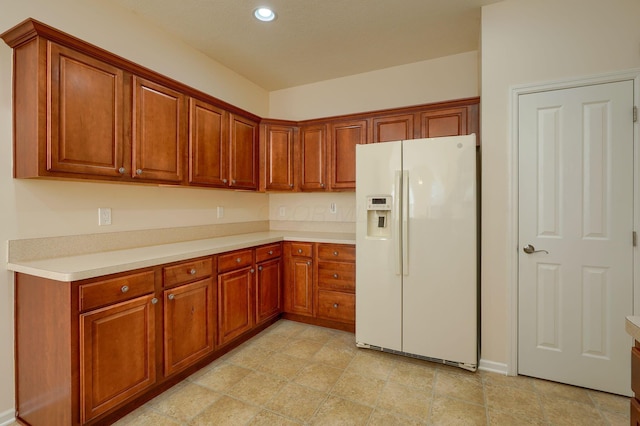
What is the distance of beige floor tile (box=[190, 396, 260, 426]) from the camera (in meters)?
1.79

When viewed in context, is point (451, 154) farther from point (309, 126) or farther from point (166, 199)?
point (166, 199)

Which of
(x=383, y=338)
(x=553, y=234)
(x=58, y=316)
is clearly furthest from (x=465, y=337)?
(x=58, y=316)

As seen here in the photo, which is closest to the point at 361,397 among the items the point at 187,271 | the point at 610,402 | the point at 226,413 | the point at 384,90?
the point at 226,413

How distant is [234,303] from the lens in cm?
263

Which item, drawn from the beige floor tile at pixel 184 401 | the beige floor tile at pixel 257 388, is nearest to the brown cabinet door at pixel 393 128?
the beige floor tile at pixel 257 388

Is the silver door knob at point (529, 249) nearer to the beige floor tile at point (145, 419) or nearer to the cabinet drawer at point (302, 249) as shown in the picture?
the cabinet drawer at point (302, 249)

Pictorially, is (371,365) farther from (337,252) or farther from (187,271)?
(187,271)

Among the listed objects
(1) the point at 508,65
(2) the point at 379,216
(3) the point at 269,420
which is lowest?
(3) the point at 269,420

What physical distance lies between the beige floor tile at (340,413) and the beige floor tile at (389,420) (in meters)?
0.04

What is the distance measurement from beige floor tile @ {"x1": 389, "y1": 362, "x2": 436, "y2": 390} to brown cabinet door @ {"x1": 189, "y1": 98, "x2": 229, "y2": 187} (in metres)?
2.19

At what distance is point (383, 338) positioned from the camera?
2.56 metres

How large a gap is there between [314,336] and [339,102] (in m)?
2.65

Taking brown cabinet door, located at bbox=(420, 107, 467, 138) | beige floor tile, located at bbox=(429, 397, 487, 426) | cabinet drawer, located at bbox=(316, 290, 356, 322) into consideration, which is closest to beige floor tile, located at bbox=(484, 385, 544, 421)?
beige floor tile, located at bbox=(429, 397, 487, 426)

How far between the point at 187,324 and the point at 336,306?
142cm
